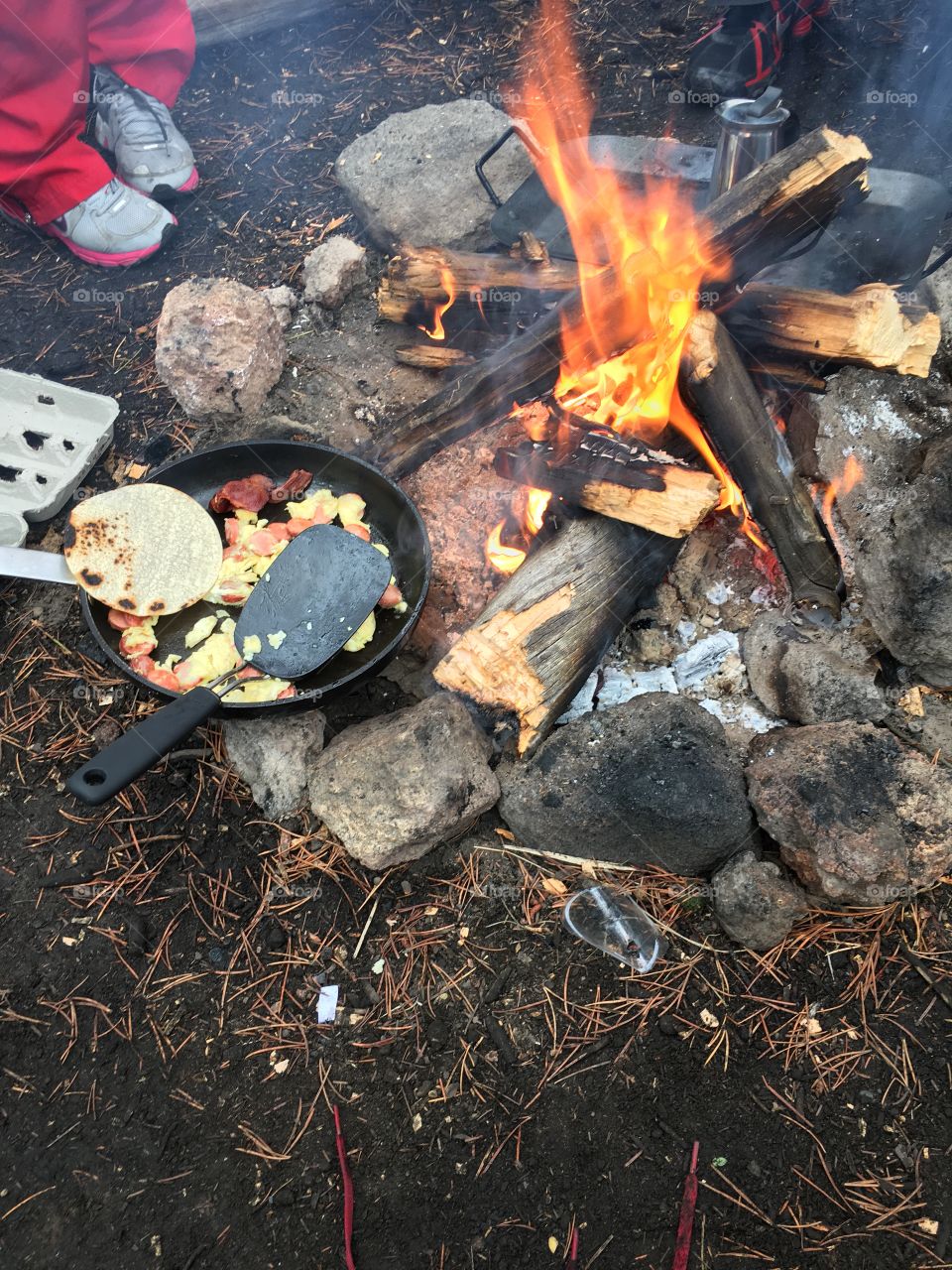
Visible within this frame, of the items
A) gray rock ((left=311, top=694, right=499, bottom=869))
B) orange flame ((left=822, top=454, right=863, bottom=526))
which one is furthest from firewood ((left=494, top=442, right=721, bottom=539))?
gray rock ((left=311, top=694, right=499, bottom=869))

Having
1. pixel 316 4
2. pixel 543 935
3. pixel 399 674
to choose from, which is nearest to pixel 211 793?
pixel 399 674

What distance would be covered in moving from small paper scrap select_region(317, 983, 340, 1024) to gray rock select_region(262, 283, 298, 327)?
295cm

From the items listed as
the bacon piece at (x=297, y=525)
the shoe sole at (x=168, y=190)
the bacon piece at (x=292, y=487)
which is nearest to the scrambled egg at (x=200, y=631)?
Answer: the bacon piece at (x=297, y=525)

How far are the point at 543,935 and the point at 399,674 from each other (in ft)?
3.51

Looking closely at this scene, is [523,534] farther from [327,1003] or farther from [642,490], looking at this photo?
[327,1003]

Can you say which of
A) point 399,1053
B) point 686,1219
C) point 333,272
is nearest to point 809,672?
point 686,1219

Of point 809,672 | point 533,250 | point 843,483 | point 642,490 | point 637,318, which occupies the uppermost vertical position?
point 533,250

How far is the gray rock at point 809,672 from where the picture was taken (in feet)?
8.90

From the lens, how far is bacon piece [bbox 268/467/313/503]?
126 inches

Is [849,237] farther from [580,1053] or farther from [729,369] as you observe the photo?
[580,1053]

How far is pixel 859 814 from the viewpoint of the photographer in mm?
2412

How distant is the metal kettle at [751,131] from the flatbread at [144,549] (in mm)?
2506

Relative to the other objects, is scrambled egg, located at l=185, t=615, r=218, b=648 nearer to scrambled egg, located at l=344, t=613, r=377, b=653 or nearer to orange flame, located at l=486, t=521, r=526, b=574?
scrambled egg, located at l=344, t=613, r=377, b=653

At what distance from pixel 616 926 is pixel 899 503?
1711mm
